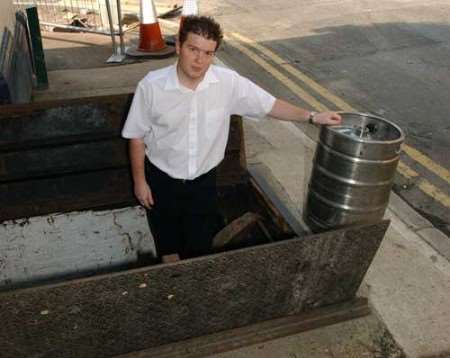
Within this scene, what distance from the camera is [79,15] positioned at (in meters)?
11.2

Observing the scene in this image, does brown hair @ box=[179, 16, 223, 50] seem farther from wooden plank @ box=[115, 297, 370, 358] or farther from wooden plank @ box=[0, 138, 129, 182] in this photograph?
wooden plank @ box=[115, 297, 370, 358]

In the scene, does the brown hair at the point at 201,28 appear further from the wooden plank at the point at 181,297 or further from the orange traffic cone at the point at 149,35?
the orange traffic cone at the point at 149,35

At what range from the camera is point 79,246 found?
12.7 feet

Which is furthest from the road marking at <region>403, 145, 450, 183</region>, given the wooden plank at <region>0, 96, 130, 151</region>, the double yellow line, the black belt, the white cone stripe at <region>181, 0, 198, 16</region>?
the white cone stripe at <region>181, 0, 198, 16</region>

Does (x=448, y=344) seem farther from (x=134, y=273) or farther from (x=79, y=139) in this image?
(x=79, y=139)

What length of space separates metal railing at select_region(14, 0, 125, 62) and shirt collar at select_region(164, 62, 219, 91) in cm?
624

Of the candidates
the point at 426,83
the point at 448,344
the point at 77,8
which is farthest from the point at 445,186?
the point at 77,8

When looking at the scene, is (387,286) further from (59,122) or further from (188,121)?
(59,122)

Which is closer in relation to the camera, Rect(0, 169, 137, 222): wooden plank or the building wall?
Rect(0, 169, 137, 222): wooden plank

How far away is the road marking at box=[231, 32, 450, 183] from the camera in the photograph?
482 centimetres

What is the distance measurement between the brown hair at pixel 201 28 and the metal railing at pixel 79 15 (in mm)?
6344

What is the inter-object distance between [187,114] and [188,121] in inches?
1.7

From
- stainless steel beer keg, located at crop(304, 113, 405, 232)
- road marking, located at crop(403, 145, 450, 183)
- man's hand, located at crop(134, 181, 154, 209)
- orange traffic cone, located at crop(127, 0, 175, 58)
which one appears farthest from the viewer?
orange traffic cone, located at crop(127, 0, 175, 58)

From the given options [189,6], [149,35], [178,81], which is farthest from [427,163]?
[189,6]
